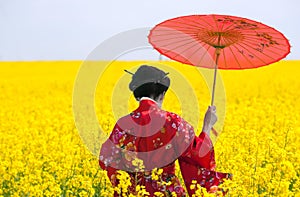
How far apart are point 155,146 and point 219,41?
1.07 m

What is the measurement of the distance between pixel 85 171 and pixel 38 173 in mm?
449

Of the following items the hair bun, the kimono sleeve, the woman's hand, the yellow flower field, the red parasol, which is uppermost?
the red parasol

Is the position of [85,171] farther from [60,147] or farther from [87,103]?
[87,103]

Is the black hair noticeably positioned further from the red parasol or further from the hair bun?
the red parasol

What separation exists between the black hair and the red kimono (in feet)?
0.11

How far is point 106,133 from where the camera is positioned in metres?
5.66

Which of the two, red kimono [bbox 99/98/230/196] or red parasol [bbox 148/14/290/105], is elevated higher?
red parasol [bbox 148/14/290/105]

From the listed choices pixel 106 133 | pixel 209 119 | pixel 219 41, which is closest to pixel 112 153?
pixel 209 119

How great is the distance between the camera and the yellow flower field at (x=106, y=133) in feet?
14.1

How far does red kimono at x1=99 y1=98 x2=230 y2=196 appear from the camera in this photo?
11.8 feet

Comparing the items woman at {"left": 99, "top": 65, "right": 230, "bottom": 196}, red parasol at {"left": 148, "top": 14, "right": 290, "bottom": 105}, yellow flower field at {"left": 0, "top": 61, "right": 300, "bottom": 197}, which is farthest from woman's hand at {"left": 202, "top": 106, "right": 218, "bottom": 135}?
red parasol at {"left": 148, "top": 14, "right": 290, "bottom": 105}

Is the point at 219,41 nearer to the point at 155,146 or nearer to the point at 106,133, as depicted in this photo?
the point at 155,146

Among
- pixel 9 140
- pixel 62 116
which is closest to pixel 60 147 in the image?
pixel 9 140

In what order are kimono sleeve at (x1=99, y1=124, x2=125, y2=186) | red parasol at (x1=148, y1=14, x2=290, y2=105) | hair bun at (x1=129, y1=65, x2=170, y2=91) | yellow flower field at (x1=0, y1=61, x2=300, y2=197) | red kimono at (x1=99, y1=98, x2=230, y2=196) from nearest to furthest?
hair bun at (x1=129, y1=65, x2=170, y2=91), red kimono at (x1=99, y1=98, x2=230, y2=196), kimono sleeve at (x1=99, y1=124, x2=125, y2=186), red parasol at (x1=148, y1=14, x2=290, y2=105), yellow flower field at (x1=0, y1=61, x2=300, y2=197)
